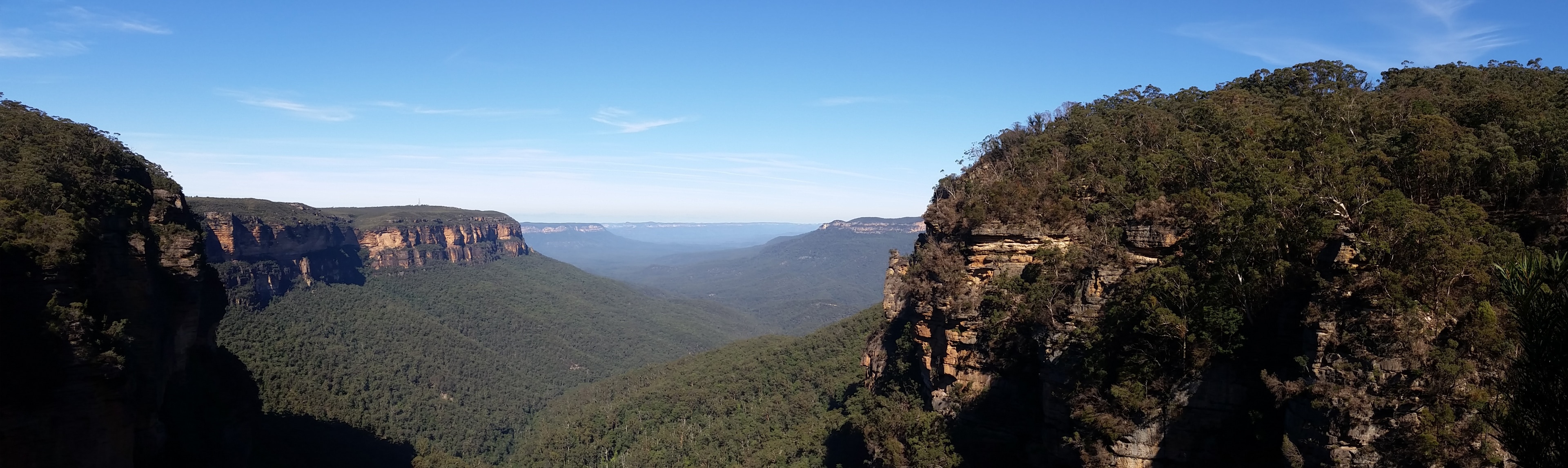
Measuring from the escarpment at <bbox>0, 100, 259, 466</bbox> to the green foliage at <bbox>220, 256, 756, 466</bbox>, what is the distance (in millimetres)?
18268

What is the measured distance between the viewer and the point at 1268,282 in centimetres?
1983

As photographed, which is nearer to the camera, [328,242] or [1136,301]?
[1136,301]

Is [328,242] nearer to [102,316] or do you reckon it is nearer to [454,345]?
[454,345]

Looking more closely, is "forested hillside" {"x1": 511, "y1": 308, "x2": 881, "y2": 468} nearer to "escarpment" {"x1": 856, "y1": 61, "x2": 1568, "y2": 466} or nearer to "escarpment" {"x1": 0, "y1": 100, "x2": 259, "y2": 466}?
"escarpment" {"x1": 856, "y1": 61, "x2": 1568, "y2": 466}

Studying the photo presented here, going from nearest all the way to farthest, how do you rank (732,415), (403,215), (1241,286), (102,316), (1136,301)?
(1241,286), (1136,301), (102,316), (732,415), (403,215)

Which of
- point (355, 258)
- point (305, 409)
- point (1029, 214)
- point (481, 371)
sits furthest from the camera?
point (355, 258)

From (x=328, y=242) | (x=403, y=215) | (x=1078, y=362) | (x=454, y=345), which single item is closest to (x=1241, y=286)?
(x=1078, y=362)

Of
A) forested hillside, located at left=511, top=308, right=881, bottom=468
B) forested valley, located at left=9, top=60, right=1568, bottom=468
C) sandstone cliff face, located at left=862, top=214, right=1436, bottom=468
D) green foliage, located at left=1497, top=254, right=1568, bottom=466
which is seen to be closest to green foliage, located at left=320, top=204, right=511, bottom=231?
forested hillside, located at left=511, top=308, right=881, bottom=468

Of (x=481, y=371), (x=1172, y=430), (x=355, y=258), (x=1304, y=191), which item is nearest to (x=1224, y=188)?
(x=1304, y=191)

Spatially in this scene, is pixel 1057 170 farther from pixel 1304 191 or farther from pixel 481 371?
pixel 481 371

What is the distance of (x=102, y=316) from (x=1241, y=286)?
39.4 meters

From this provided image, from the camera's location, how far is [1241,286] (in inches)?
787

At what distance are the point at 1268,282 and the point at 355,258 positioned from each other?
139676mm

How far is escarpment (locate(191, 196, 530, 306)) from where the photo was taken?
8312 cm
